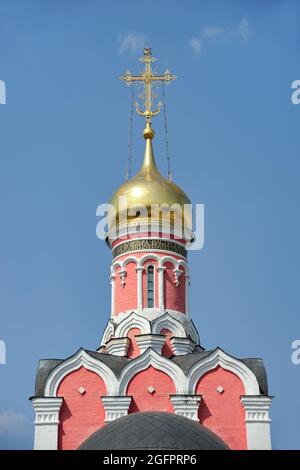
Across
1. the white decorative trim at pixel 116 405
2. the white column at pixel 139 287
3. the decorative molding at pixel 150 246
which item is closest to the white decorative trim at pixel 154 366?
the white decorative trim at pixel 116 405

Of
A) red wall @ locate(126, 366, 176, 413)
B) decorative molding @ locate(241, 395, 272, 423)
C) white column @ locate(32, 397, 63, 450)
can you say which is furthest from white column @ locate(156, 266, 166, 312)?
white column @ locate(32, 397, 63, 450)

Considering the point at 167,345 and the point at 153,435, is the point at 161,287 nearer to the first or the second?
the point at 167,345

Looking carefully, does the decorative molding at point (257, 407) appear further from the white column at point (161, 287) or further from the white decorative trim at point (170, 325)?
the white column at point (161, 287)

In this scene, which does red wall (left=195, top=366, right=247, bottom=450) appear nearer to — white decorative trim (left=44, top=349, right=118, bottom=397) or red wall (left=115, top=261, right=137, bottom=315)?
white decorative trim (left=44, top=349, right=118, bottom=397)

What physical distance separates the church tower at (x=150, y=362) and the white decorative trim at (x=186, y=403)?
0.02 metres

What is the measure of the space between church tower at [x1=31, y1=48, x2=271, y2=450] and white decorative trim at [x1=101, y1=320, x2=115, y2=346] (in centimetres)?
2

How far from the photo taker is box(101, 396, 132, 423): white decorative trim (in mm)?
15125

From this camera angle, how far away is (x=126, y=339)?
16.6 m

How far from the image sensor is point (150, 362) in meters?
15.7

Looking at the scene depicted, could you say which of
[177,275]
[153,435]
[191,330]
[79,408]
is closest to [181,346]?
[191,330]
